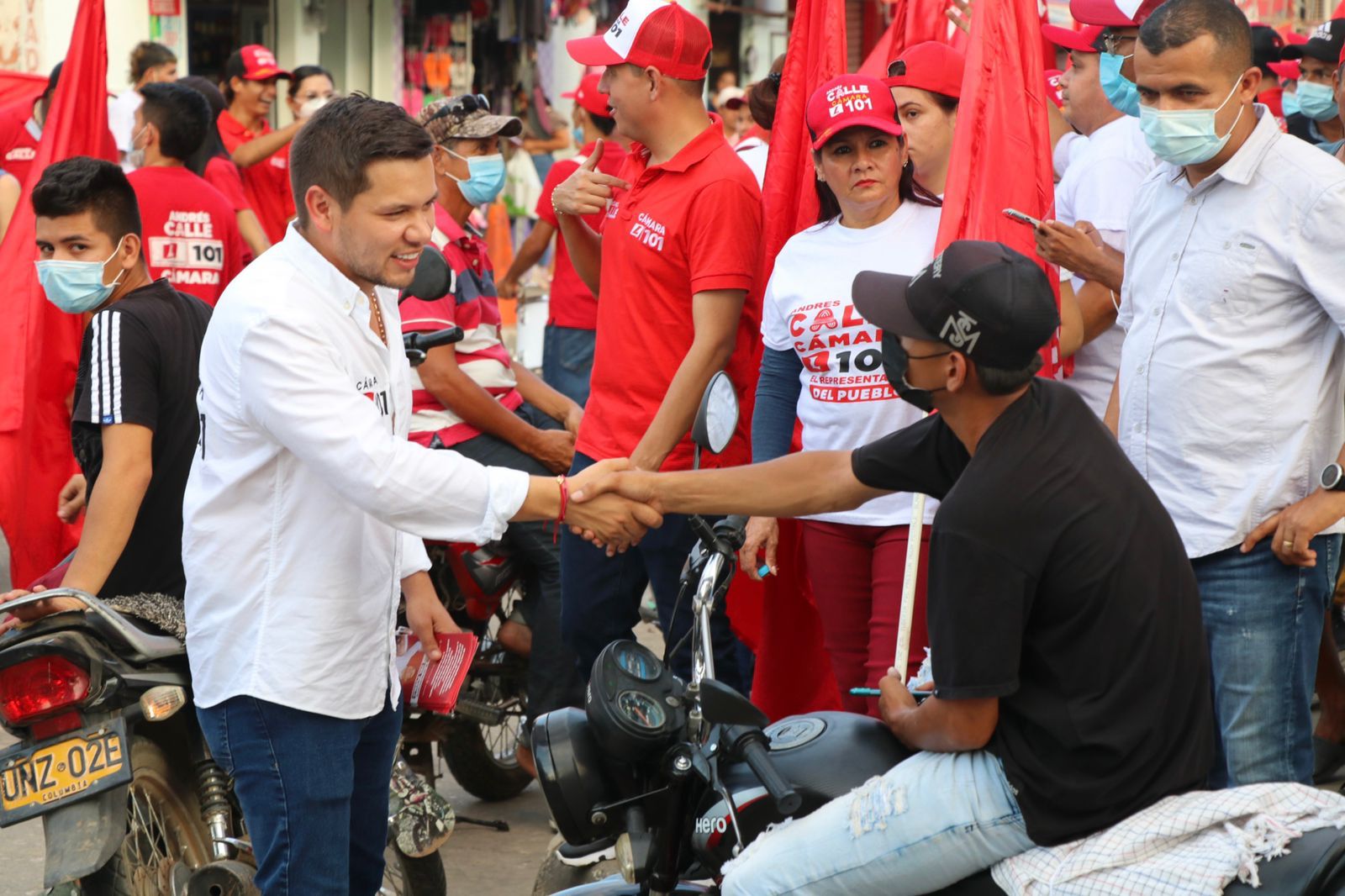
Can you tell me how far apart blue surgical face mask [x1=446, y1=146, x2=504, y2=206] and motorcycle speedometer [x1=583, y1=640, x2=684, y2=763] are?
2805 millimetres

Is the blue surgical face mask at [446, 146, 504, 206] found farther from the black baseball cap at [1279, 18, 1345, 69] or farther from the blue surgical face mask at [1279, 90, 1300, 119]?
the blue surgical face mask at [1279, 90, 1300, 119]

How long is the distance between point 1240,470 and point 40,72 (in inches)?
458

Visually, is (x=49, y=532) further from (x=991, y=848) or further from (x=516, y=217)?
(x=516, y=217)

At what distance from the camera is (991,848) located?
272 centimetres

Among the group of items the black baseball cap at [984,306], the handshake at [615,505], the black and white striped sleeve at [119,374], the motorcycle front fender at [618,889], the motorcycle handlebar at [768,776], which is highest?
the black baseball cap at [984,306]

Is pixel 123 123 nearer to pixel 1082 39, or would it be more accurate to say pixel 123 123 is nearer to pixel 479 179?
pixel 479 179

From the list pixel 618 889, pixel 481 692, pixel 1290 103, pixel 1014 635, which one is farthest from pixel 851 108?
pixel 1290 103

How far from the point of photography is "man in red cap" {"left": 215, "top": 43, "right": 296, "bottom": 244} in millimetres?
9039

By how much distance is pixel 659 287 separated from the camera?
4633 mm

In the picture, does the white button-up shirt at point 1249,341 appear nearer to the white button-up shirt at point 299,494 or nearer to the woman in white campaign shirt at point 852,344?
the woman in white campaign shirt at point 852,344

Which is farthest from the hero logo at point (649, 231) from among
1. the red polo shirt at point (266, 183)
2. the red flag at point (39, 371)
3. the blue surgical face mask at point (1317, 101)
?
the red polo shirt at point (266, 183)

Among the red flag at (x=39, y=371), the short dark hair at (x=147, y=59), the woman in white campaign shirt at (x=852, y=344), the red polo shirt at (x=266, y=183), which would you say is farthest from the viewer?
the short dark hair at (x=147, y=59)

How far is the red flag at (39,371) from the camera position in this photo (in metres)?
5.84

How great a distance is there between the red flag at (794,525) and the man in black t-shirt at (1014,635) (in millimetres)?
1859
